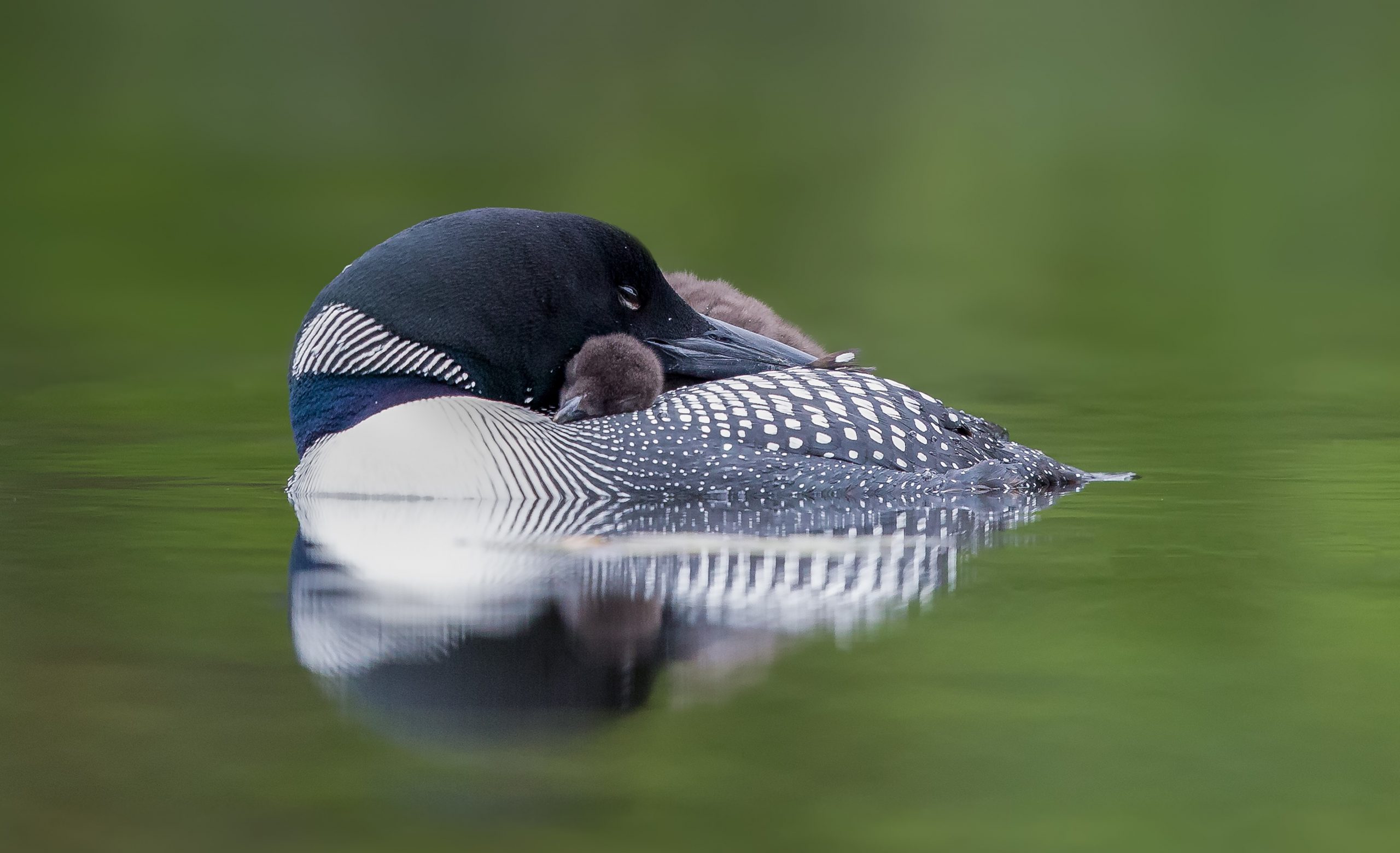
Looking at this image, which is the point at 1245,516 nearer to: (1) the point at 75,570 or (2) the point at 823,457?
(2) the point at 823,457

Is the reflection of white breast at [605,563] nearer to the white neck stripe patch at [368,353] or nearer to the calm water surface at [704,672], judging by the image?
the calm water surface at [704,672]

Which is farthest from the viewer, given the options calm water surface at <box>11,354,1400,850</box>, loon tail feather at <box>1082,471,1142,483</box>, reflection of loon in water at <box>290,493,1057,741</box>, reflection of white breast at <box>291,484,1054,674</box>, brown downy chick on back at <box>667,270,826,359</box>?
brown downy chick on back at <box>667,270,826,359</box>

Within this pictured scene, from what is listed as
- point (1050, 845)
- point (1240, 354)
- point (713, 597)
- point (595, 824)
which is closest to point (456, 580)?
point (713, 597)

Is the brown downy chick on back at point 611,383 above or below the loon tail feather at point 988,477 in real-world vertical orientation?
above

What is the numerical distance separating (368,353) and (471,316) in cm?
27

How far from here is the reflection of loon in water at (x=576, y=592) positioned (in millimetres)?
2650

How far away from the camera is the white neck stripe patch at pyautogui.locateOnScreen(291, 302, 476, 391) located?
461cm

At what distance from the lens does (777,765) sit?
7.54ft

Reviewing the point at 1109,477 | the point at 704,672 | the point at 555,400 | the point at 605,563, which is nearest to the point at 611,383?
the point at 555,400

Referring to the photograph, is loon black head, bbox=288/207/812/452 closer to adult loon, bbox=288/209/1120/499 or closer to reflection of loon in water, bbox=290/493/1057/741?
adult loon, bbox=288/209/1120/499

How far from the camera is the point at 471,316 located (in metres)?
4.66

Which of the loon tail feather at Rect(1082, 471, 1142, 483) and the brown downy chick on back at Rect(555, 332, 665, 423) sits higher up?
the brown downy chick on back at Rect(555, 332, 665, 423)

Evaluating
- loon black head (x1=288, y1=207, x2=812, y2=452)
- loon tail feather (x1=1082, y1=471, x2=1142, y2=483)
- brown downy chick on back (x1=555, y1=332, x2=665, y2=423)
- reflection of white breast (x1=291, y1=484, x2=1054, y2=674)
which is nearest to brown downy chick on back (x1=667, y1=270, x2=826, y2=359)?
loon black head (x1=288, y1=207, x2=812, y2=452)

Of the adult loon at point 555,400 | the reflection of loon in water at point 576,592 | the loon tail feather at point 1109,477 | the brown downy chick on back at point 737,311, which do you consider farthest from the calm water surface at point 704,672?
the brown downy chick on back at point 737,311
